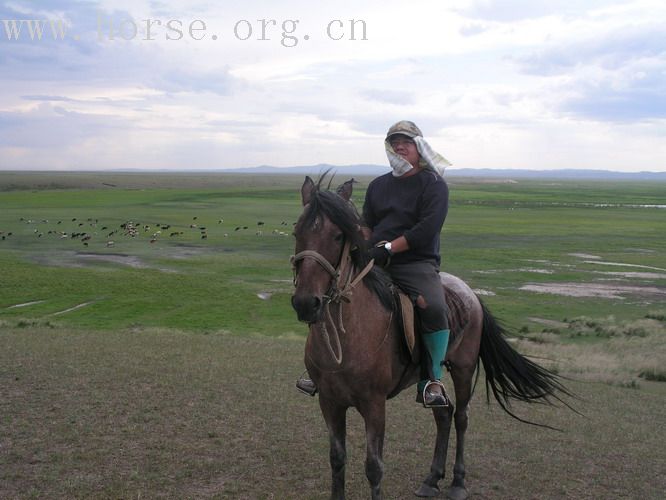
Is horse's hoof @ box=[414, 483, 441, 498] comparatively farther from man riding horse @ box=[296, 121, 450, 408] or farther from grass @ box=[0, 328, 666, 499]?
man riding horse @ box=[296, 121, 450, 408]

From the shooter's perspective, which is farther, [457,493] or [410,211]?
[457,493]

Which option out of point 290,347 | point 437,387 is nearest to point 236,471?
point 437,387

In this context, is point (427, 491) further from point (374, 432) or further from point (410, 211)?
point (410, 211)

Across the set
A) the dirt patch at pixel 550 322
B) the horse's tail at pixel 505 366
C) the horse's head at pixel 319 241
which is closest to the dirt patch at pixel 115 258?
the dirt patch at pixel 550 322

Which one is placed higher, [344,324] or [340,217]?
[340,217]

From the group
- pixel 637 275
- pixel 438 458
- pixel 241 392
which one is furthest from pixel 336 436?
pixel 637 275

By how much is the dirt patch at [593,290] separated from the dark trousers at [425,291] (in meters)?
23.4

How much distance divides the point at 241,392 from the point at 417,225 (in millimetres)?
6129

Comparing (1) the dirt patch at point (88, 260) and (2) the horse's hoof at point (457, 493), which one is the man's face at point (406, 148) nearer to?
(2) the horse's hoof at point (457, 493)

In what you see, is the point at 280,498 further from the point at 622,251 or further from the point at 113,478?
the point at 622,251

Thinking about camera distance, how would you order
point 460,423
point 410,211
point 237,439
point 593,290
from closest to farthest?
point 410,211
point 460,423
point 237,439
point 593,290

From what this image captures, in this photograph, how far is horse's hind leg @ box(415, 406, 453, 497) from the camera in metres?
6.89

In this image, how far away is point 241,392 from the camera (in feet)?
34.9

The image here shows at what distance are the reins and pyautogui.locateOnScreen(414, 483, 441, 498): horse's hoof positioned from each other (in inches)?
98.2
